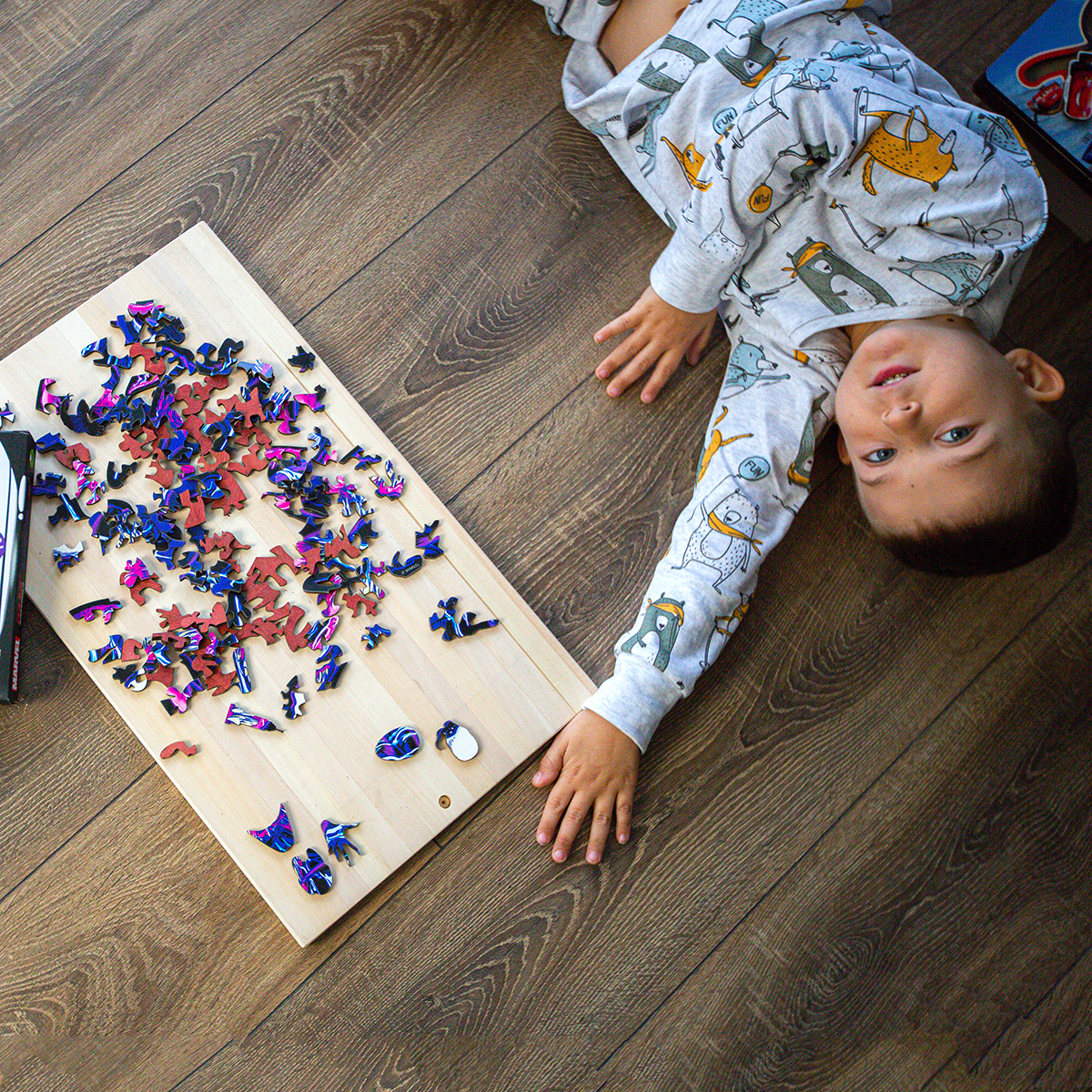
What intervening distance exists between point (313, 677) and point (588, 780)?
0.26 metres

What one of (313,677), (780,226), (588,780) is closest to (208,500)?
(313,677)

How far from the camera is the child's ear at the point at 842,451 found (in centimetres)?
90

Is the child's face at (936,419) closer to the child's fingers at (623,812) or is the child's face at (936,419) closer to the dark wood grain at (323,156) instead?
the child's fingers at (623,812)

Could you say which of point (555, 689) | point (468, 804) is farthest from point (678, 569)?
point (468, 804)

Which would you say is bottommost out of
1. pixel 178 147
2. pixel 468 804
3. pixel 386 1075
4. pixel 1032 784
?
pixel 1032 784

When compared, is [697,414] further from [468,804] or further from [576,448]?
[468,804]

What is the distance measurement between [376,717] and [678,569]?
0.99ft

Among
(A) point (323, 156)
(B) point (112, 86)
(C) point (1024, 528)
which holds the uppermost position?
(B) point (112, 86)

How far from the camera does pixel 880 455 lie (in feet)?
2.63

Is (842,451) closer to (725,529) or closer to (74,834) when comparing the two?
(725,529)

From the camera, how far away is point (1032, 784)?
0.89m

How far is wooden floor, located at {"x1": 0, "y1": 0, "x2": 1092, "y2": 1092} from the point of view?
0.83 m

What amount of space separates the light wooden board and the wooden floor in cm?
4

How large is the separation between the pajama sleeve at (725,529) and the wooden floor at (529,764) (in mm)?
51
